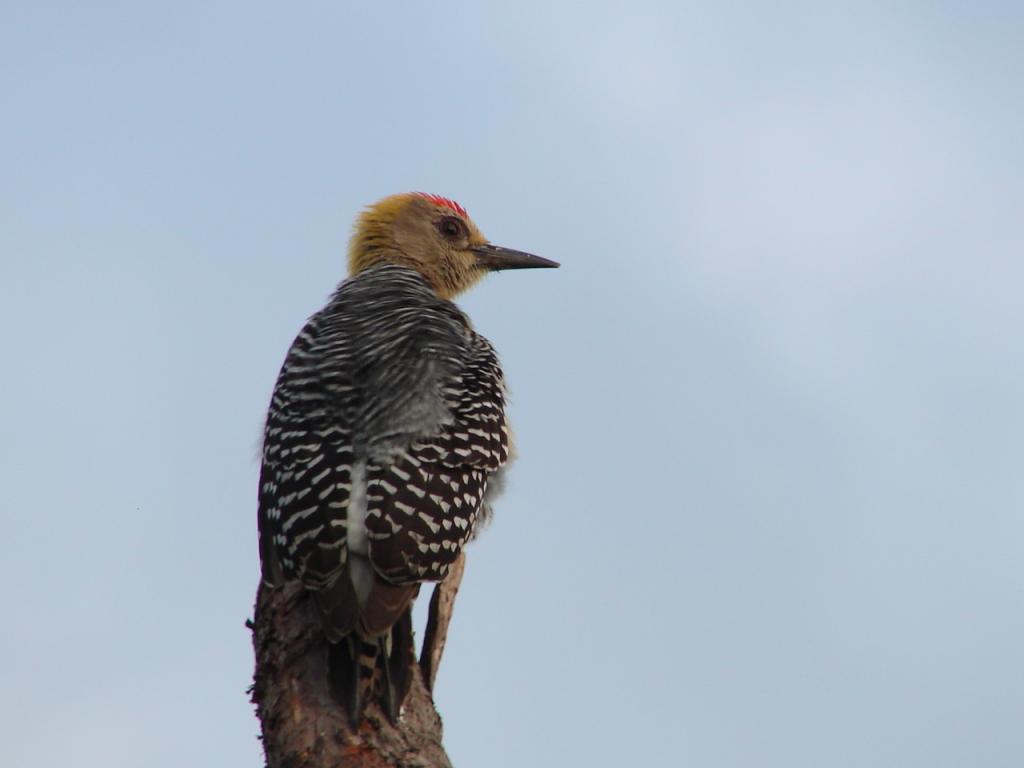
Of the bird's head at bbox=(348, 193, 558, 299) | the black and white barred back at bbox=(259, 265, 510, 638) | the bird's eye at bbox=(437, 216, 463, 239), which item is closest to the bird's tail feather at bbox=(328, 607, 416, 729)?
the black and white barred back at bbox=(259, 265, 510, 638)

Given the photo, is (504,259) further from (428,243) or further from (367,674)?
(367,674)

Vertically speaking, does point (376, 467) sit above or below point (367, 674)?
above

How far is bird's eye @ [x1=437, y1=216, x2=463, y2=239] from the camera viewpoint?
10.4 meters

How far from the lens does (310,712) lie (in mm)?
6066

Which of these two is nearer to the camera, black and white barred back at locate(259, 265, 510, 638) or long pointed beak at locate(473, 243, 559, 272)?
black and white barred back at locate(259, 265, 510, 638)

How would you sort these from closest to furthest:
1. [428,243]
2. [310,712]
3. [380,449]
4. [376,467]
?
[310,712], [376,467], [380,449], [428,243]

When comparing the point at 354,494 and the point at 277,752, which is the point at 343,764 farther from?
the point at 354,494

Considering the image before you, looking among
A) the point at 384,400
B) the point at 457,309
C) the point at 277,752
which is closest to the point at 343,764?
the point at 277,752

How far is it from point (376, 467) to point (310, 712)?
127 cm

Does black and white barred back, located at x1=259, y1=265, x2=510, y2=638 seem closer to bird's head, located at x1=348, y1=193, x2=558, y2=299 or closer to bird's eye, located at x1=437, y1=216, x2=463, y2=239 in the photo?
bird's head, located at x1=348, y1=193, x2=558, y2=299

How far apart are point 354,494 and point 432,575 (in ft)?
1.86

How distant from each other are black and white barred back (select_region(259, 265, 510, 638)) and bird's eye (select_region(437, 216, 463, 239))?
2117mm

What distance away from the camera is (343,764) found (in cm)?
585

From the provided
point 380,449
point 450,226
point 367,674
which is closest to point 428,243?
point 450,226
